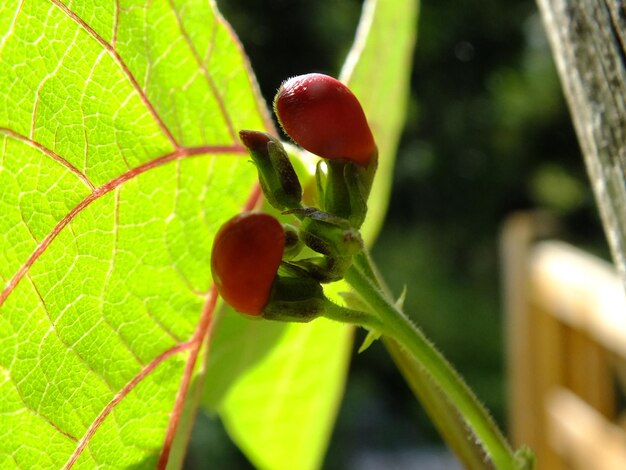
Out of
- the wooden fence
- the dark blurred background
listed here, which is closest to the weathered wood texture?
the wooden fence

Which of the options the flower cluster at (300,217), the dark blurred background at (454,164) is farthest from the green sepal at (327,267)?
the dark blurred background at (454,164)

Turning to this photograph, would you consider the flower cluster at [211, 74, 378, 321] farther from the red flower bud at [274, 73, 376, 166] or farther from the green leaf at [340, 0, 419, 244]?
the green leaf at [340, 0, 419, 244]

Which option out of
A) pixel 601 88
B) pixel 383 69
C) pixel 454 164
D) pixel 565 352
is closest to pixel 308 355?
pixel 383 69

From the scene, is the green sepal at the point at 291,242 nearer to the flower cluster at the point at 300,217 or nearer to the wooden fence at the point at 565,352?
the flower cluster at the point at 300,217

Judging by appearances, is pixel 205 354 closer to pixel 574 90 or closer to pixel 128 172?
pixel 128 172

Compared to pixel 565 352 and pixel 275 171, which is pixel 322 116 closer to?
pixel 275 171

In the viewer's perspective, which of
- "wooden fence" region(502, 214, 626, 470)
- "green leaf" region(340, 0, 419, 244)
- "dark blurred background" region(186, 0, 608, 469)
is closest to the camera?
"green leaf" region(340, 0, 419, 244)
